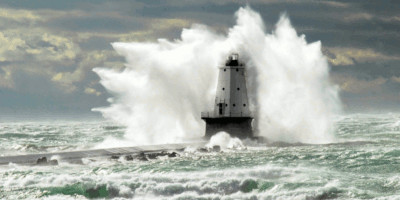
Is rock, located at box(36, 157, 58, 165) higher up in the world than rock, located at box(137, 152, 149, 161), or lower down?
lower down

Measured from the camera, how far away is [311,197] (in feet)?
74.4

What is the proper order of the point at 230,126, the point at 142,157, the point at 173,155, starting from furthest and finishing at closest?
A: the point at 230,126
the point at 173,155
the point at 142,157

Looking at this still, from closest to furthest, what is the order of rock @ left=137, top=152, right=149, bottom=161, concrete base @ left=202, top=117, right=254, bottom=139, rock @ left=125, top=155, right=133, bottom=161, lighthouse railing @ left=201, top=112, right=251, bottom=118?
rock @ left=125, top=155, right=133, bottom=161
rock @ left=137, top=152, right=149, bottom=161
concrete base @ left=202, top=117, right=254, bottom=139
lighthouse railing @ left=201, top=112, right=251, bottom=118

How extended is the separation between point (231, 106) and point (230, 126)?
4.96ft

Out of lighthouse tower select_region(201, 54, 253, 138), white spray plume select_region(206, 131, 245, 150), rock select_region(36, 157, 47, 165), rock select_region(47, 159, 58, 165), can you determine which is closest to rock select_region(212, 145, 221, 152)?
white spray plume select_region(206, 131, 245, 150)

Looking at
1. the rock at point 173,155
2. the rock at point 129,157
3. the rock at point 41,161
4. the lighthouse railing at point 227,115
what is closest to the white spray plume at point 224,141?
the lighthouse railing at point 227,115

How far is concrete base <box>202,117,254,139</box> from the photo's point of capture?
44.6 metres

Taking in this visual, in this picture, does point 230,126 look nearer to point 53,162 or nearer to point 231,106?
point 231,106

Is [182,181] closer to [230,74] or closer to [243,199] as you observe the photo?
[243,199]

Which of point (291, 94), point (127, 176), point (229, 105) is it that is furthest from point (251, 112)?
point (127, 176)

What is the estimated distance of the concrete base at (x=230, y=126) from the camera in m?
44.6

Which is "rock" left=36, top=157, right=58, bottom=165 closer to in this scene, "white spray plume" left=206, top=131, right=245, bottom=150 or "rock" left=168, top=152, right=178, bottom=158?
"rock" left=168, top=152, right=178, bottom=158

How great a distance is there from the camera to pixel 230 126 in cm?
4466

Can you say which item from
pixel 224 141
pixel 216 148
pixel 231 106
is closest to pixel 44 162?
pixel 216 148
